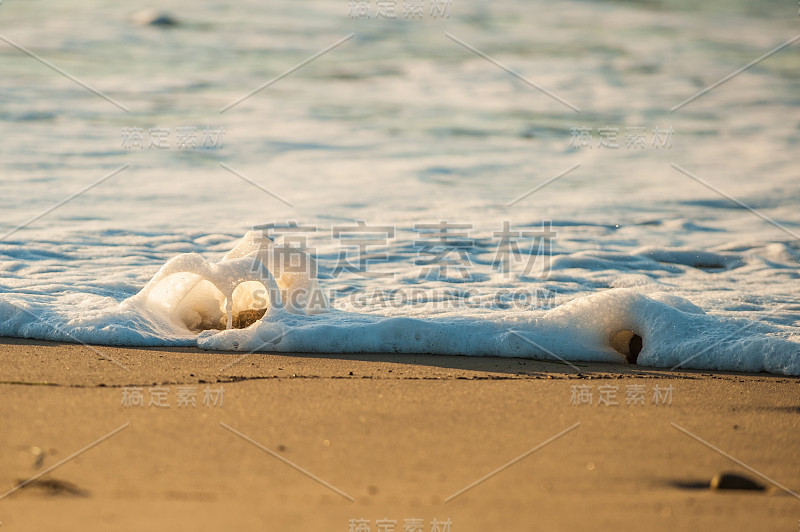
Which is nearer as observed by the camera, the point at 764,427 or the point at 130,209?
the point at 764,427

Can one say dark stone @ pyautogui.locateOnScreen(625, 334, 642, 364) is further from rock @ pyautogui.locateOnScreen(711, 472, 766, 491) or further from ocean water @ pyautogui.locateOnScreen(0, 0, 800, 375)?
rock @ pyautogui.locateOnScreen(711, 472, 766, 491)

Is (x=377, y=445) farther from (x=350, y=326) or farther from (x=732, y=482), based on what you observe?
(x=350, y=326)

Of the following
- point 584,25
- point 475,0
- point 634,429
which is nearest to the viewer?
point 634,429

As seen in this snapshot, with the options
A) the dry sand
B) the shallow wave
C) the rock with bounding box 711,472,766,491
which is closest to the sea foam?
the shallow wave

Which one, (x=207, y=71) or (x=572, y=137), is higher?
(x=207, y=71)

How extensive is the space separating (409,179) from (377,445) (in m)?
6.27

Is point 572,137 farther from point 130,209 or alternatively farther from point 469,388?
point 469,388

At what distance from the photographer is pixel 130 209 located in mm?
7406

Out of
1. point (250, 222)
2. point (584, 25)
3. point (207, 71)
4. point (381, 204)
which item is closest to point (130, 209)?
point (250, 222)

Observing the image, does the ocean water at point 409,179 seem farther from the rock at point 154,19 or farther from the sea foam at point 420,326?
the rock at point 154,19

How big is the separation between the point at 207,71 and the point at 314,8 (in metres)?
4.16

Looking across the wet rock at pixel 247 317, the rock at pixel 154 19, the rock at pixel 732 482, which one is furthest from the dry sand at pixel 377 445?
the rock at pixel 154 19

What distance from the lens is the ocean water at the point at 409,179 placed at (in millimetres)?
4465

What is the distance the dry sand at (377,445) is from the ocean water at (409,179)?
0.52m
